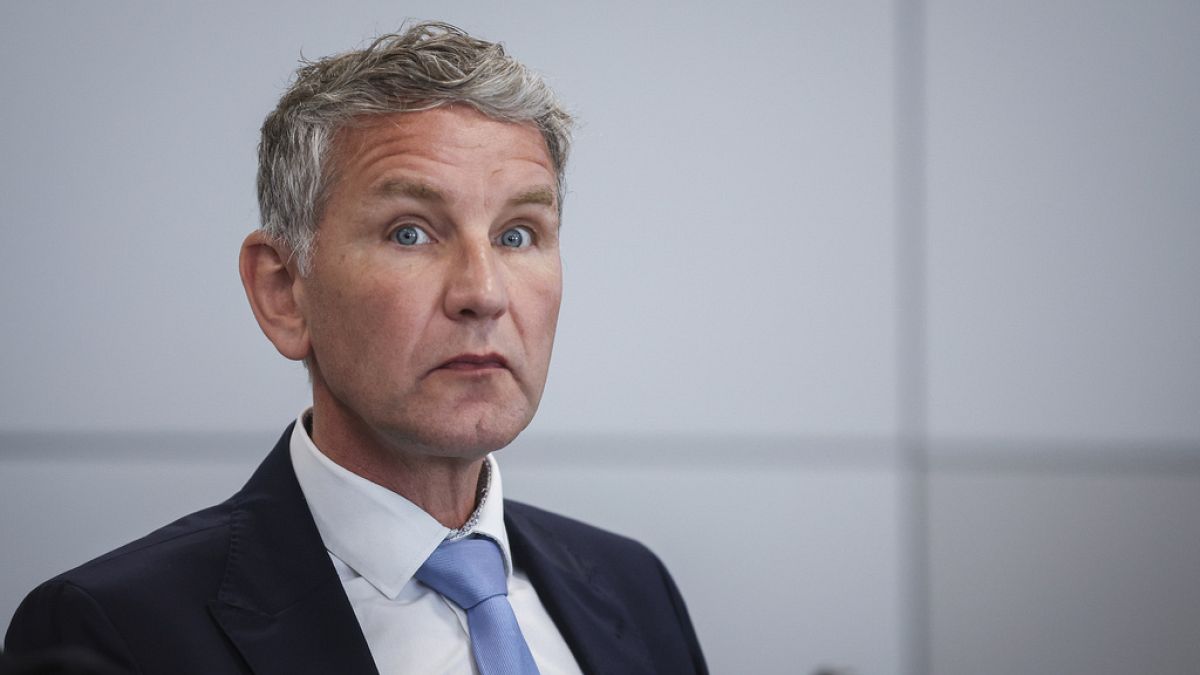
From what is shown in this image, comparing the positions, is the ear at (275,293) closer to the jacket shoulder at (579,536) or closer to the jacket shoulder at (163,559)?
the jacket shoulder at (163,559)

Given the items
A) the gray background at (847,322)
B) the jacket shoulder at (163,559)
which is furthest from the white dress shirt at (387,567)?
the gray background at (847,322)

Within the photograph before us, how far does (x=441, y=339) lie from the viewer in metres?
1.25

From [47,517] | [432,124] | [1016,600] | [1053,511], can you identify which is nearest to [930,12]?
[1053,511]

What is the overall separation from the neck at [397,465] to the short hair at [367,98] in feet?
0.64

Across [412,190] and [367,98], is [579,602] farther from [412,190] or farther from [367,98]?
[367,98]

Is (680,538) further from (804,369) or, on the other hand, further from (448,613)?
(448,613)

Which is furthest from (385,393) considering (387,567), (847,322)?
(847,322)

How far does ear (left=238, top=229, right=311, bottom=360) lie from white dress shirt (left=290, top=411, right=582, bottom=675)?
0.43 ft

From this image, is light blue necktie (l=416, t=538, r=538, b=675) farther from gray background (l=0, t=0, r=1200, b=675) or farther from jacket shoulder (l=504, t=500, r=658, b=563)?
gray background (l=0, t=0, r=1200, b=675)

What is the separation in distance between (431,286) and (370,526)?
0.29 meters

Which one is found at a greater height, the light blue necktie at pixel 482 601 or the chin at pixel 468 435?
the chin at pixel 468 435

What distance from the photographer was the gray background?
201cm

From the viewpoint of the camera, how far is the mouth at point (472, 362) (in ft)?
4.14

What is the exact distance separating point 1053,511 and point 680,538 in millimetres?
719
